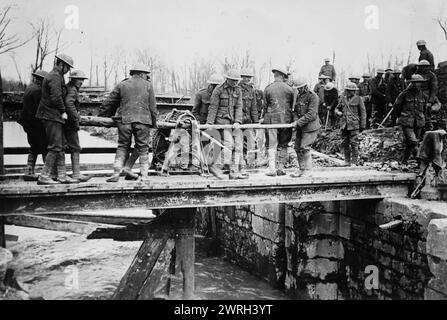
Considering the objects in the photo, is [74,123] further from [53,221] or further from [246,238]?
[246,238]

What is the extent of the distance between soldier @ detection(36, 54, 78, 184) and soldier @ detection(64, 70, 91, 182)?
0.09m

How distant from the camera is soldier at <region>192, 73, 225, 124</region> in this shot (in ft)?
27.1

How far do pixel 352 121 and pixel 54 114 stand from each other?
20.5ft

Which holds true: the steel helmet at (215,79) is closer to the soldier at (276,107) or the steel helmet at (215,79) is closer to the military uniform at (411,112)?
the soldier at (276,107)

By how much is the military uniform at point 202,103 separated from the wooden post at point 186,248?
2469mm

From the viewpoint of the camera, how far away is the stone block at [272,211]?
9125 millimetres

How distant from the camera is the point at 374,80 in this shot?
1249cm

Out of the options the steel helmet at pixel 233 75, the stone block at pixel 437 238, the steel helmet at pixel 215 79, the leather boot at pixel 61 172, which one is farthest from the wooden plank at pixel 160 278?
the stone block at pixel 437 238

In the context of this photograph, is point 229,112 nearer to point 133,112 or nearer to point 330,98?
point 133,112

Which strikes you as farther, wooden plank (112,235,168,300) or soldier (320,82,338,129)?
soldier (320,82,338,129)

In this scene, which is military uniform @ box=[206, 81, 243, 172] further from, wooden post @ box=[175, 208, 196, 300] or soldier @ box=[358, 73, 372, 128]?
soldier @ box=[358, 73, 372, 128]

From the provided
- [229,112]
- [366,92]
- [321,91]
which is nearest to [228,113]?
[229,112]

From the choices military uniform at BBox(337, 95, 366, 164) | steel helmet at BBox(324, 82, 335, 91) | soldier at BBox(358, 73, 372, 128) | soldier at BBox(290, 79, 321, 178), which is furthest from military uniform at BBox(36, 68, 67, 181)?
soldier at BBox(358, 73, 372, 128)
